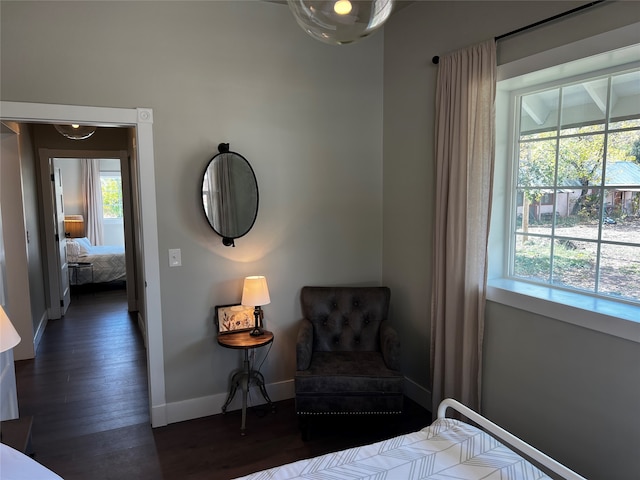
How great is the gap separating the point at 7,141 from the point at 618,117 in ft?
15.8

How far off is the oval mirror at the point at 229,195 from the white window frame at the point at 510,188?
1626mm

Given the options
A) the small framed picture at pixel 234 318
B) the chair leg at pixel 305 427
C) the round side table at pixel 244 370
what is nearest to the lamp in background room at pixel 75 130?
the small framed picture at pixel 234 318

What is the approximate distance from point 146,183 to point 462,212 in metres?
2.02

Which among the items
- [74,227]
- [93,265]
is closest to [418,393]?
[93,265]

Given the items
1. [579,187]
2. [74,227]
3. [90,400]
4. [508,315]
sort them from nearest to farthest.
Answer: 1. [579,187]
2. [508,315]
3. [90,400]
4. [74,227]

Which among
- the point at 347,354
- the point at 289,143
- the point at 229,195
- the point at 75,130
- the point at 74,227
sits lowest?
the point at 347,354

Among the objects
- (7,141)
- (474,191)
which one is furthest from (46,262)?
(474,191)

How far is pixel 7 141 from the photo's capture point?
13.0ft

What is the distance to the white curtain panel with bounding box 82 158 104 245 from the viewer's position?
8.97 meters

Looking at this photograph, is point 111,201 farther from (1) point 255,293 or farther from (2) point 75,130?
(1) point 255,293

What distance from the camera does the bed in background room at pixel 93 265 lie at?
6.94 m

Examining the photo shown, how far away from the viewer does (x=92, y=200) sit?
9.04 metres

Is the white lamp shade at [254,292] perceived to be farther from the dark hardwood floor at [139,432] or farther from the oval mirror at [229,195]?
the dark hardwood floor at [139,432]

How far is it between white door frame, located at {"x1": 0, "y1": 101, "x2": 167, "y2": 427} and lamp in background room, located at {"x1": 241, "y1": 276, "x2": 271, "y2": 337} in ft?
1.95
